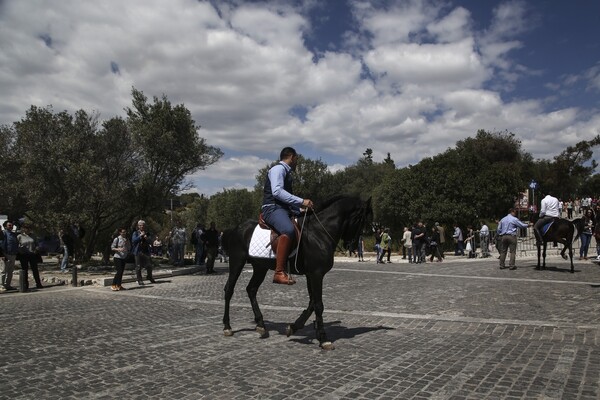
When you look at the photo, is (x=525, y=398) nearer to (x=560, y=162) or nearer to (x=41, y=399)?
(x=41, y=399)

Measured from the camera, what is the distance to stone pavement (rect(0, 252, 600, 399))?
4.35 metres

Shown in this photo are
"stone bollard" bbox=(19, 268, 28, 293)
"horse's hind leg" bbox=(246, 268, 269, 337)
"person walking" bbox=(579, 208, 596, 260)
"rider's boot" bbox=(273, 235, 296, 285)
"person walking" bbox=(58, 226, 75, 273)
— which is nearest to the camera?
"rider's boot" bbox=(273, 235, 296, 285)

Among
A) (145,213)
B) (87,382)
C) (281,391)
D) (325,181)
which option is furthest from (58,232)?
(325,181)

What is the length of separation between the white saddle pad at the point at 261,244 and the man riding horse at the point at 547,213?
422 inches

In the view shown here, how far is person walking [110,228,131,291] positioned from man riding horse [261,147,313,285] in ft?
26.7

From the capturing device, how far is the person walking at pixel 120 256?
41.8 feet

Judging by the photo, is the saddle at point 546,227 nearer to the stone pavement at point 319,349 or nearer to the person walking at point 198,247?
the stone pavement at point 319,349

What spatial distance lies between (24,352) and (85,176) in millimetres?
10682

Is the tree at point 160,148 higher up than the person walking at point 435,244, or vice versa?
the tree at point 160,148

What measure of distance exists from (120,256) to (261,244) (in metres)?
8.19

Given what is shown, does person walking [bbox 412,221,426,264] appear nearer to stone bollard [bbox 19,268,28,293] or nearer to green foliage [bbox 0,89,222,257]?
green foliage [bbox 0,89,222,257]

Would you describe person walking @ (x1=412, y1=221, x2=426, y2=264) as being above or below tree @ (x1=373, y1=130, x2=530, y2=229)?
below

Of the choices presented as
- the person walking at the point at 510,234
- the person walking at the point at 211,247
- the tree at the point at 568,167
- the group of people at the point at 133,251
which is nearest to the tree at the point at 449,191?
the tree at the point at 568,167

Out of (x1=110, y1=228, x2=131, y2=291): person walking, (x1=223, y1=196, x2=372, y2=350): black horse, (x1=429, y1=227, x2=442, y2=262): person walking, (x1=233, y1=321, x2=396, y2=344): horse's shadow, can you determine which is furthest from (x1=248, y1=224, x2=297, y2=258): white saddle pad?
(x1=429, y1=227, x2=442, y2=262): person walking
